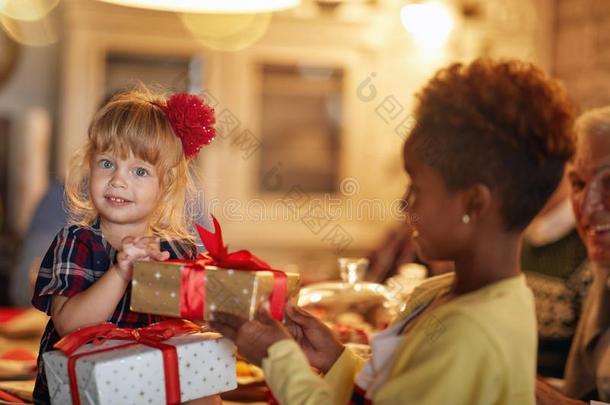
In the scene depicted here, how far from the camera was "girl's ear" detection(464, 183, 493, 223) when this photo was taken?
37.0 inches

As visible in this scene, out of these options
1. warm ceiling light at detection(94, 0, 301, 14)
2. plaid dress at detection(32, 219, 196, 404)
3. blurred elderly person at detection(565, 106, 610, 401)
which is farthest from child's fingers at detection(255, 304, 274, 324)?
warm ceiling light at detection(94, 0, 301, 14)

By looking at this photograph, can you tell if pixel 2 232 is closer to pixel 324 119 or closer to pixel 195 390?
pixel 324 119

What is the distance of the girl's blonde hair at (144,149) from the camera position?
126 centimetres

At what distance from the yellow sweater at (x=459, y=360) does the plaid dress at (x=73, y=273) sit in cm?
36

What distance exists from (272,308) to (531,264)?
136 centimetres

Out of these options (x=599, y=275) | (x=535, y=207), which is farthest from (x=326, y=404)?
(x=599, y=275)

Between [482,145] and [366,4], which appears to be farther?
[366,4]

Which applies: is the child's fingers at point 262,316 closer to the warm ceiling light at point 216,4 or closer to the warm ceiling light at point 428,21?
the warm ceiling light at point 216,4

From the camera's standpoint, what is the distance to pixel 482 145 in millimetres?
931

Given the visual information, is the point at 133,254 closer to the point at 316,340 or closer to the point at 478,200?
the point at 316,340

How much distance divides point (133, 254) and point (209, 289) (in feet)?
0.55

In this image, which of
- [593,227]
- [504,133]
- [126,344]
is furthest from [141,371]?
[593,227]

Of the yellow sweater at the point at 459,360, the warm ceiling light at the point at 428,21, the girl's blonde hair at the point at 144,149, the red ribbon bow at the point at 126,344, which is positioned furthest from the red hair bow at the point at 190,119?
the warm ceiling light at the point at 428,21

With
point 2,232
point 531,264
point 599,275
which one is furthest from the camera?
point 2,232
